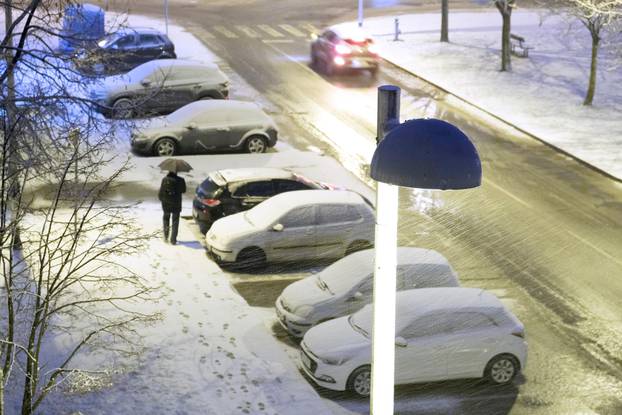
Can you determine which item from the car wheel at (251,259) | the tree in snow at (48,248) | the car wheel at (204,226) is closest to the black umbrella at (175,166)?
the car wheel at (204,226)

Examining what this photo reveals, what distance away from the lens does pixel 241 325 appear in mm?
16406

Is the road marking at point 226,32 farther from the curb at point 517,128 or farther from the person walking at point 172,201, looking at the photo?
the person walking at point 172,201

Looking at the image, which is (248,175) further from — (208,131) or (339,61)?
(339,61)

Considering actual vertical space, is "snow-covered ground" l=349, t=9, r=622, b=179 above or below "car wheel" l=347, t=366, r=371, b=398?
below

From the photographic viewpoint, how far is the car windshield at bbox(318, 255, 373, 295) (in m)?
16.3

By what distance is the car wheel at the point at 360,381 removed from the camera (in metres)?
14.5

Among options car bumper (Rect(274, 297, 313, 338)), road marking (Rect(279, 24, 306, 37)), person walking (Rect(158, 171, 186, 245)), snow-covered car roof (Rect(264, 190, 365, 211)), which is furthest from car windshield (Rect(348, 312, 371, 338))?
road marking (Rect(279, 24, 306, 37))

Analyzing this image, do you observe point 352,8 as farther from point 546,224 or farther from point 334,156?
point 546,224

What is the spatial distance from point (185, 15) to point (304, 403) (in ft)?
117

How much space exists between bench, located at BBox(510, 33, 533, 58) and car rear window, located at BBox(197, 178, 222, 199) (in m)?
20.0

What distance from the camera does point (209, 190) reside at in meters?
20.8

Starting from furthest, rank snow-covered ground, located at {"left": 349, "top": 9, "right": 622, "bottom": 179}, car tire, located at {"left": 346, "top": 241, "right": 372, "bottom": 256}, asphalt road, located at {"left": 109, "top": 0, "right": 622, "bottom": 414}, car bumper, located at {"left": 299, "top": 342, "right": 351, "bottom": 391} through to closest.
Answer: snow-covered ground, located at {"left": 349, "top": 9, "right": 622, "bottom": 179} → car tire, located at {"left": 346, "top": 241, "right": 372, "bottom": 256} → asphalt road, located at {"left": 109, "top": 0, "right": 622, "bottom": 414} → car bumper, located at {"left": 299, "top": 342, "right": 351, "bottom": 391}

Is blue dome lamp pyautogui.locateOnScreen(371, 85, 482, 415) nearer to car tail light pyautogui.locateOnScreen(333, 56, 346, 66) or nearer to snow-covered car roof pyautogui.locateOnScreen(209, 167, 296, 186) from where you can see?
snow-covered car roof pyautogui.locateOnScreen(209, 167, 296, 186)

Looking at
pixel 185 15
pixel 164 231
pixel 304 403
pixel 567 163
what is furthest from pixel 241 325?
pixel 185 15
